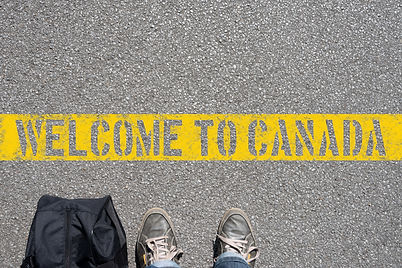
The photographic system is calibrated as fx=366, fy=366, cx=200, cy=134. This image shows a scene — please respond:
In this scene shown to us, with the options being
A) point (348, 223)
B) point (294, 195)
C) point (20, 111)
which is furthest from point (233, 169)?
point (20, 111)

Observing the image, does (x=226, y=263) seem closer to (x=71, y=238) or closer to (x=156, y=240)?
(x=156, y=240)

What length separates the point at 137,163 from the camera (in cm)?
257

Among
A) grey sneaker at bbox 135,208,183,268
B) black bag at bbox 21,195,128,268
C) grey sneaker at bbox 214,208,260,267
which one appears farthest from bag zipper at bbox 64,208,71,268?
grey sneaker at bbox 214,208,260,267

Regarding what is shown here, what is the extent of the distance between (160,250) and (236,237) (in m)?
0.53

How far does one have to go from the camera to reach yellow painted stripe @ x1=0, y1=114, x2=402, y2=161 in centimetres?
258

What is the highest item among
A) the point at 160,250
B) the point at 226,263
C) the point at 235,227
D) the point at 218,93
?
the point at 218,93

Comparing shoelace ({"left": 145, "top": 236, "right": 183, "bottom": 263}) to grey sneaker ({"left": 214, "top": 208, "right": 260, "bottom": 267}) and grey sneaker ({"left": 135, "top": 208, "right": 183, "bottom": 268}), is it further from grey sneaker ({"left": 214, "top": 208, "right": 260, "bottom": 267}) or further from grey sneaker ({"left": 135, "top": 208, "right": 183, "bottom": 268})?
grey sneaker ({"left": 214, "top": 208, "right": 260, "bottom": 267})

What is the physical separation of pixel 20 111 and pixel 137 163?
0.91 m

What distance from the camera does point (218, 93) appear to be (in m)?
2.61

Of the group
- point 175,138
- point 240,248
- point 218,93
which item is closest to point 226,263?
point 240,248

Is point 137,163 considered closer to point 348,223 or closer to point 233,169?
point 233,169

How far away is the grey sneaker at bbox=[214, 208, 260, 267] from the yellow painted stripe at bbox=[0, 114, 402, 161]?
0.41 metres

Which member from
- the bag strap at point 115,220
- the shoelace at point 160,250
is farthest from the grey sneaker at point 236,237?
the bag strap at point 115,220

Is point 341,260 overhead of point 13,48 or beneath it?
beneath
